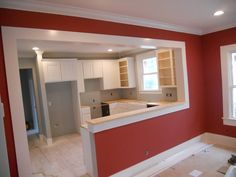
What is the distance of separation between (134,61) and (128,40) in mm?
3090

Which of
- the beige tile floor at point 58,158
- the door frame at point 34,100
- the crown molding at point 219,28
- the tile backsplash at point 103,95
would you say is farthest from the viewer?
the tile backsplash at point 103,95

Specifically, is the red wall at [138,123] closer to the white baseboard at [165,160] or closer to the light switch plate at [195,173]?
the white baseboard at [165,160]

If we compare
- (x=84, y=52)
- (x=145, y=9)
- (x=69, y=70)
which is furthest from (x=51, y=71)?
(x=145, y=9)

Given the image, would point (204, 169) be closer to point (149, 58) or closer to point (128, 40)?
point (128, 40)

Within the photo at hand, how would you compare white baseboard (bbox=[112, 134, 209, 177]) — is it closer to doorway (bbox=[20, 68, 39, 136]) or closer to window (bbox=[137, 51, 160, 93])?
window (bbox=[137, 51, 160, 93])

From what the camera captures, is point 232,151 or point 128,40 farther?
point 232,151

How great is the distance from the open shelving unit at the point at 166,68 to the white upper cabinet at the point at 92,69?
2.04m

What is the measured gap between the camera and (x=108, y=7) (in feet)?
7.72

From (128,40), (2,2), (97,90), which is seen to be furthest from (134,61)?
(2,2)

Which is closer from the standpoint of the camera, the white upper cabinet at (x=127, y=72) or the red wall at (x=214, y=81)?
the red wall at (x=214, y=81)

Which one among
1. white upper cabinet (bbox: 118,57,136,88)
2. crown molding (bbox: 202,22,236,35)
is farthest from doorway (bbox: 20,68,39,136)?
crown molding (bbox: 202,22,236,35)

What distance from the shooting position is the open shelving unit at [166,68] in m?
4.34

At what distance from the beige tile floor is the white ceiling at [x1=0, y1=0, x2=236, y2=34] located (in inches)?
107

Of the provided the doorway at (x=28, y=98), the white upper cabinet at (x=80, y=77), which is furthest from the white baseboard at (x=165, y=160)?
the doorway at (x=28, y=98)
